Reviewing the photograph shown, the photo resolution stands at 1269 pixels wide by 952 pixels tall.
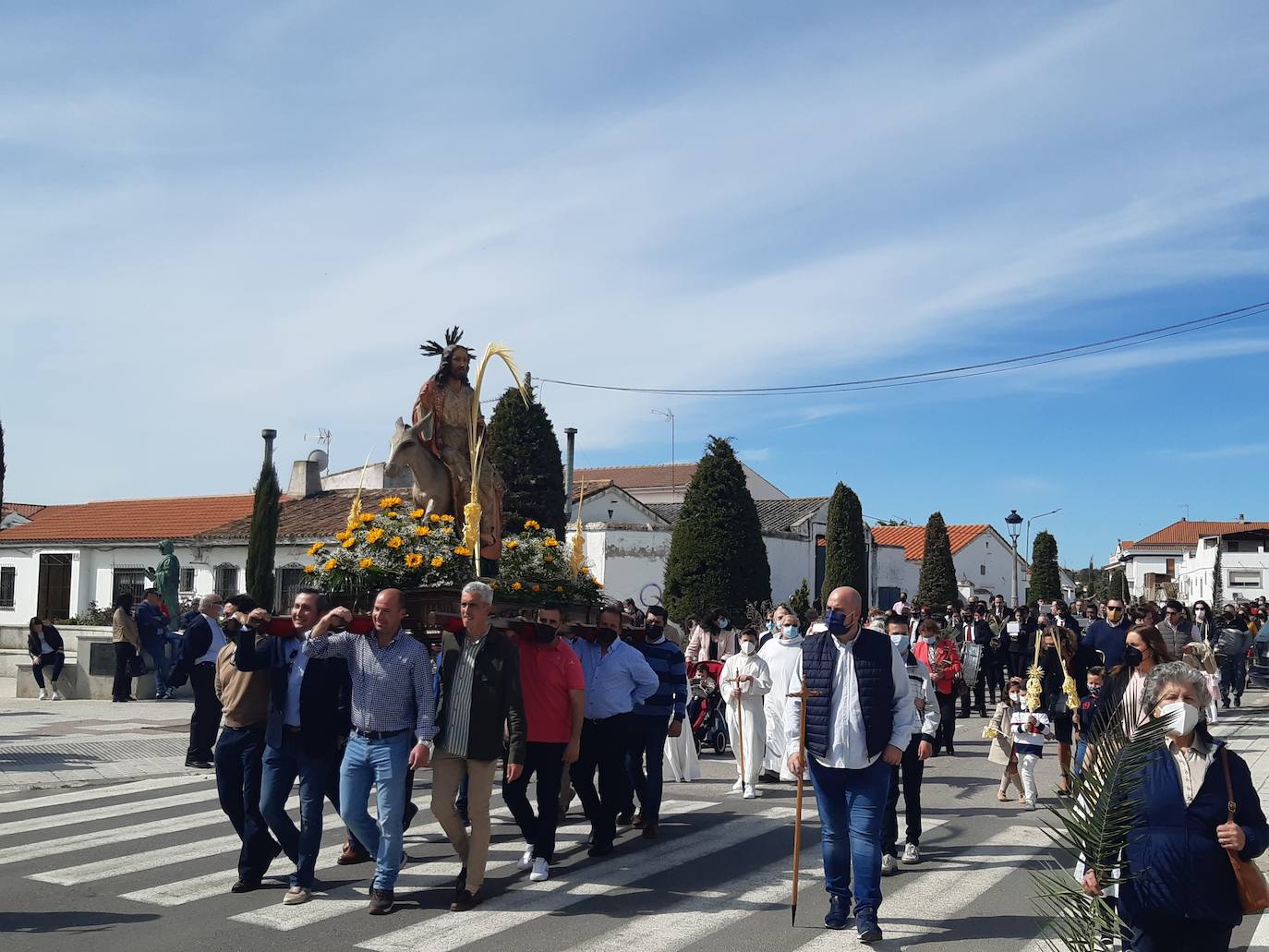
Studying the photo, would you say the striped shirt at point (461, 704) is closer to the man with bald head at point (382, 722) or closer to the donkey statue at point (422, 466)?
the man with bald head at point (382, 722)

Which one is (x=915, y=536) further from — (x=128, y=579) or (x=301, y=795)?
(x=301, y=795)

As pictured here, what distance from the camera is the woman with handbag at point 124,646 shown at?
19312 millimetres

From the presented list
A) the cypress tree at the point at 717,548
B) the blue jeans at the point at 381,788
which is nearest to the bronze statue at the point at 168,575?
the cypress tree at the point at 717,548

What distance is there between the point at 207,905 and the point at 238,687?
1.23 m

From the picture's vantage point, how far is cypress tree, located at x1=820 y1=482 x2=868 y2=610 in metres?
38.3

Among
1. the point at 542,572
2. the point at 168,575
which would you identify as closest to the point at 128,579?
the point at 168,575

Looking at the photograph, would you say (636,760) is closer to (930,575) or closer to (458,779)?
(458,779)

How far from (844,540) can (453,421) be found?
2855 centimetres

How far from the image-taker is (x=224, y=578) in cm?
3566

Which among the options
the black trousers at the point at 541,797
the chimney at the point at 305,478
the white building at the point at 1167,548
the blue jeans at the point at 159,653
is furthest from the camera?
the white building at the point at 1167,548

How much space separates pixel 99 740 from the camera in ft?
47.8

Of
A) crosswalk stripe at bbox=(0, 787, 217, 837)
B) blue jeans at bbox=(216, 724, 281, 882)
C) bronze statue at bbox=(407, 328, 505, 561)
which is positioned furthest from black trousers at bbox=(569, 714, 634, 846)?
crosswalk stripe at bbox=(0, 787, 217, 837)

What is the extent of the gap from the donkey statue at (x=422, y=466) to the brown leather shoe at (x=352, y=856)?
12.5 ft

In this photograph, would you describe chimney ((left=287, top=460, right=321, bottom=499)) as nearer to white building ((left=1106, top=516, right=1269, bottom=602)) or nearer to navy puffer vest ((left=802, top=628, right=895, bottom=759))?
navy puffer vest ((left=802, top=628, right=895, bottom=759))
